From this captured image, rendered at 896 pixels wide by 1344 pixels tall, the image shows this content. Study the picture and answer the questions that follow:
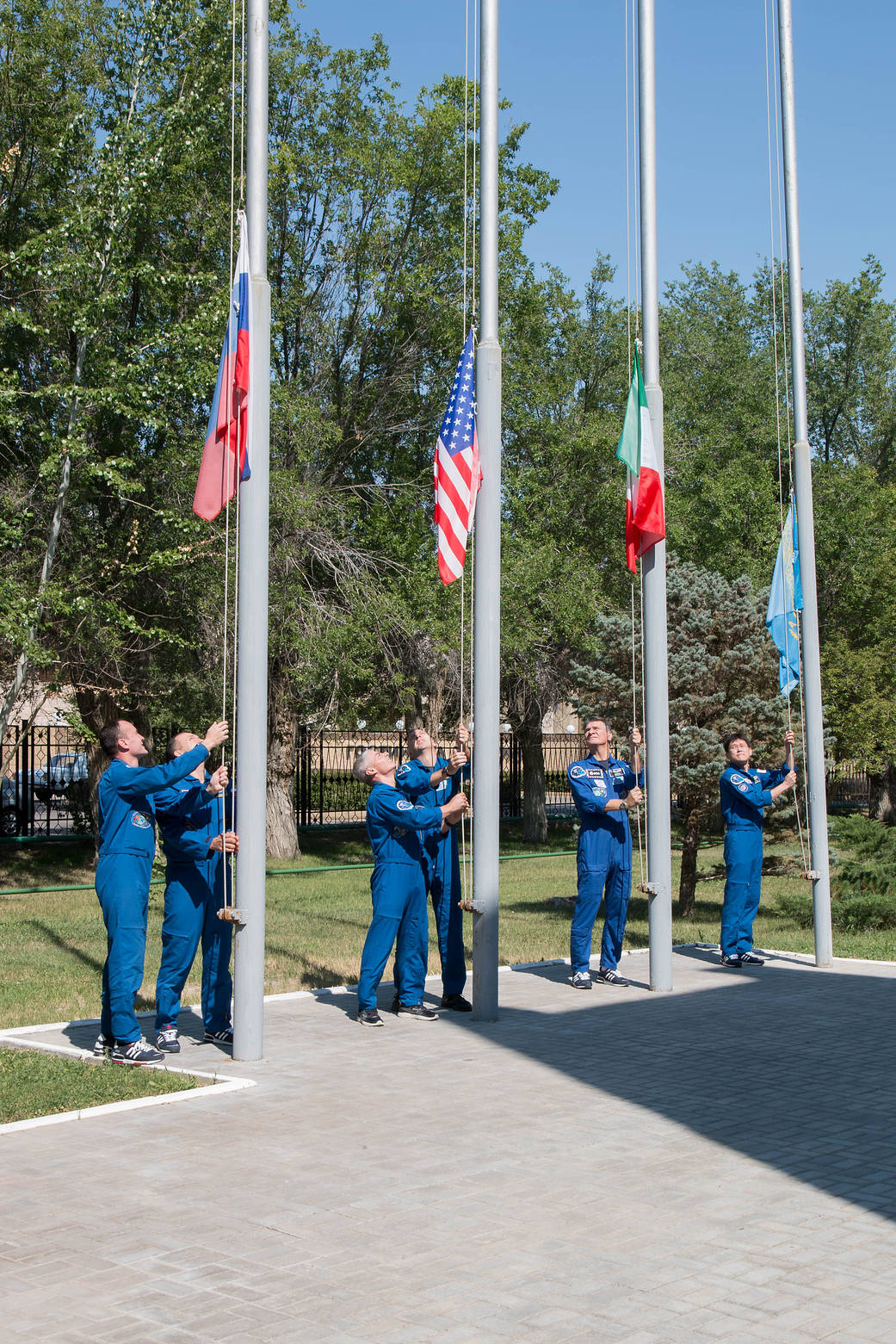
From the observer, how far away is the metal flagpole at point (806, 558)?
497 inches

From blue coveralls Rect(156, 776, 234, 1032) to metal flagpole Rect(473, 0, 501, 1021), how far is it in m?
1.82

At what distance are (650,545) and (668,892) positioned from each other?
2841mm

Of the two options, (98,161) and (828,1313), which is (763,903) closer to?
(98,161)

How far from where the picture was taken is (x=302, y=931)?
50.2 ft

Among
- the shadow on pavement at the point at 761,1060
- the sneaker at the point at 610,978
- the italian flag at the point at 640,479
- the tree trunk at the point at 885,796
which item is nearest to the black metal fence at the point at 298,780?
the tree trunk at the point at 885,796

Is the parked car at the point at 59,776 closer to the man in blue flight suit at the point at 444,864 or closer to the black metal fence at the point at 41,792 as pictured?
the black metal fence at the point at 41,792

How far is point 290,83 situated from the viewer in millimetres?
25250

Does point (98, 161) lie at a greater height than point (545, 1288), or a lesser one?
greater

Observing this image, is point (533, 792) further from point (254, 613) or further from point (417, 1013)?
point (254, 613)

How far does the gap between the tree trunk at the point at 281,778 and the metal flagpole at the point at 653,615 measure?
1507cm

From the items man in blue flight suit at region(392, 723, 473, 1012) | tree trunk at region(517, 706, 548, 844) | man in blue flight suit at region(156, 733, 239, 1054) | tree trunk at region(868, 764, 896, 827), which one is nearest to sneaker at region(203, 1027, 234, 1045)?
man in blue flight suit at region(156, 733, 239, 1054)

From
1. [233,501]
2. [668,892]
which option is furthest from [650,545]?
[233,501]

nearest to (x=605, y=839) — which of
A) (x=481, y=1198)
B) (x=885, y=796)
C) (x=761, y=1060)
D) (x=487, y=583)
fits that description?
(x=487, y=583)

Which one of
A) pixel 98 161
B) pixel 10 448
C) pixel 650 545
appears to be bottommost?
pixel 650 545
